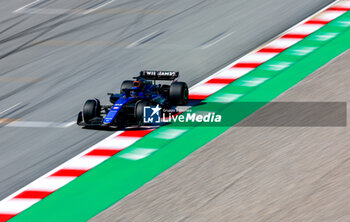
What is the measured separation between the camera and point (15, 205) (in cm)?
1051

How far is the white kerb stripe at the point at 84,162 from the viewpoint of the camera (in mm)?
11711

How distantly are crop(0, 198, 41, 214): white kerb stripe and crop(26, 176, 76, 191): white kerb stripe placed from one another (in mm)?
435

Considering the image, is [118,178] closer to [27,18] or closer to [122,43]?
[122,43]

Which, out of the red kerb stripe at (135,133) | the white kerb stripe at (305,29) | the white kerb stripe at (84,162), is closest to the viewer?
the white kerb stripe at (84,162)

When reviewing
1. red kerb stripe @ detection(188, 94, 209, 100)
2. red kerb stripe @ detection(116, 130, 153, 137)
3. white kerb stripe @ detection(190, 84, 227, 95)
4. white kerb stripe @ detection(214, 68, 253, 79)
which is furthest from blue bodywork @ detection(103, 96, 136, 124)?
white kerb stripe @ detection(214, 68, 253, 79)

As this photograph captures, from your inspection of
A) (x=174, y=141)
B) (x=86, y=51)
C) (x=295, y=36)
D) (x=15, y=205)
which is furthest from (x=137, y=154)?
(x=295, y=36)

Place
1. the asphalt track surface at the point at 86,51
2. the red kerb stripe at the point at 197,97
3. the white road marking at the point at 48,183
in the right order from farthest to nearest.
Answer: the red kerb stripe at the point at 197,97
the asphalt track surface at the point at 86,51
the white road marking at the point at 48,183

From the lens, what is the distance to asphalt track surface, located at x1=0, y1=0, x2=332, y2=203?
43.0 feet

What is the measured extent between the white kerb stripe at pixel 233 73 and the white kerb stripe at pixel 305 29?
118 inches

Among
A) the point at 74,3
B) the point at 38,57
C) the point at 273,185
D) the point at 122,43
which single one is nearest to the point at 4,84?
the point at 38,57

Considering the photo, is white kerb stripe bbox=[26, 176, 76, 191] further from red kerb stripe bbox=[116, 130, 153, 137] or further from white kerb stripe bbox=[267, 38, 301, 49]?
white kerb stripe bbox=[267, 38, 301, 49]

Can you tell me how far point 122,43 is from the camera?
1898cm

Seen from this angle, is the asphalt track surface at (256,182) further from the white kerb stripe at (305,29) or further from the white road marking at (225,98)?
the white kerb stripe at (305,29)

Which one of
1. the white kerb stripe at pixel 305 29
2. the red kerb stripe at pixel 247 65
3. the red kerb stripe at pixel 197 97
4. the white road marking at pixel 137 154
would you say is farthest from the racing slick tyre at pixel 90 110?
the white kerb stripe at pixel 305 29
